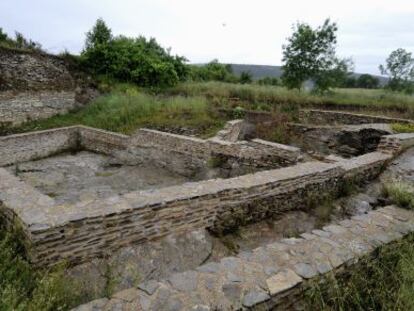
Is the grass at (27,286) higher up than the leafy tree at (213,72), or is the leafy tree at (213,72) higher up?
the leafy tree at (213,72)

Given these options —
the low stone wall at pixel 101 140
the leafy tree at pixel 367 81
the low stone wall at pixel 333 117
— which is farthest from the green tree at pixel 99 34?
the leafy tree at pixel 367 81

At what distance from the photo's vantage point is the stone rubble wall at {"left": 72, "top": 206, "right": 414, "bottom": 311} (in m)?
2.50

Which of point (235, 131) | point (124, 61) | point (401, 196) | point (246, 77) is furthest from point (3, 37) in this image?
point (246, 77)

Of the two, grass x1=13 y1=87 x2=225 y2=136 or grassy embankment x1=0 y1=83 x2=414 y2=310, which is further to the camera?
grass x1=13 y1=87 x2=225 y2=136

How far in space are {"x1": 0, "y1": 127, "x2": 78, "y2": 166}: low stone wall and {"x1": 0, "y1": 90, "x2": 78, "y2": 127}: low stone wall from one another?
7.96 feet

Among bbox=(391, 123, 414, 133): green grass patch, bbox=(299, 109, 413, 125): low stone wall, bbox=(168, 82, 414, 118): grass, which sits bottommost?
bbox=(299, 109, 413, 125): low stone wall

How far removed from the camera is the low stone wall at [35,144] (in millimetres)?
8625

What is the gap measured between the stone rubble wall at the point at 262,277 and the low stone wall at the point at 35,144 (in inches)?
308

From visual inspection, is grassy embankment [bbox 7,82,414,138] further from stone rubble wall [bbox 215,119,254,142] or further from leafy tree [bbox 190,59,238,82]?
leafy tree [bbox 190,59,238,82]

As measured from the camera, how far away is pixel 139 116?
442 inches

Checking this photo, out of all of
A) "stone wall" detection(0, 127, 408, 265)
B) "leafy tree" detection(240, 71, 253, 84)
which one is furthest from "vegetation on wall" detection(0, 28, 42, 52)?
"leafy tree" detection(240, 71, 253, 84)

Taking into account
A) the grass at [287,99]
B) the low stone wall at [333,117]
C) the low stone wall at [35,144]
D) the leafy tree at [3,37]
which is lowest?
the low stone wall at [35,144]

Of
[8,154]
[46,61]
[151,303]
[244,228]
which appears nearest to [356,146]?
[244,228]

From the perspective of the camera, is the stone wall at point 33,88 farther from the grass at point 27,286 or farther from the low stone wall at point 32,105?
the grass at point 27,286
